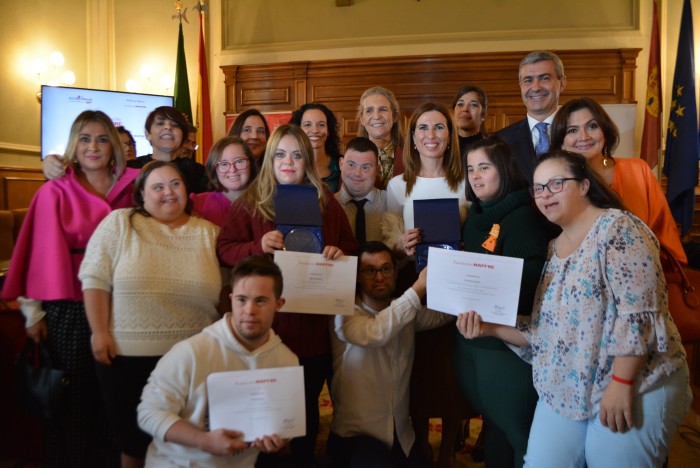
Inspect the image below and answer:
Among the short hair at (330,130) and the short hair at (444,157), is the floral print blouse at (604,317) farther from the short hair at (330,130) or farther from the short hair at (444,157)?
the short hair at (330,130)

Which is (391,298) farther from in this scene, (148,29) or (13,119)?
(148,29)

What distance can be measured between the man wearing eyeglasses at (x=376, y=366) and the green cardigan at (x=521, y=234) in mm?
346

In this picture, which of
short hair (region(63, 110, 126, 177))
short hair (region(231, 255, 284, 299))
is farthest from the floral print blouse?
short hair (region(63, 110, 126, 177))

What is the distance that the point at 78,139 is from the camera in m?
2.21

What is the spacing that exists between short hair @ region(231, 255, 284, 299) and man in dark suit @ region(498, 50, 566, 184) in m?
1.52

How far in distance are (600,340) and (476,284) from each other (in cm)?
42

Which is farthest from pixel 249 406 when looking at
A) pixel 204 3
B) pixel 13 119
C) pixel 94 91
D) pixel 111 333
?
pixel 204 3

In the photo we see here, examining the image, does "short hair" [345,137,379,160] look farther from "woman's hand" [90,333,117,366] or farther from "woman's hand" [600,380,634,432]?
"woman's hand" [600,380,634,432]

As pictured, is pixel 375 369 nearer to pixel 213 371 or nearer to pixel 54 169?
pixel 213 371

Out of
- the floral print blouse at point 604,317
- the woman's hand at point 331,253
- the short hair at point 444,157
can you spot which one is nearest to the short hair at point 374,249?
the woman's hand at point 331,253

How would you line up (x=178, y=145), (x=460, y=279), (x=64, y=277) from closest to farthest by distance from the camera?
1. (x=460, y=279)
2. (x=64, y=277)
3. (x=178, y=145)

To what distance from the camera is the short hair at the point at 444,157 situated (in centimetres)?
240

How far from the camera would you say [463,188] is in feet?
7.81

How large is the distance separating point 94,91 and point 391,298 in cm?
543
